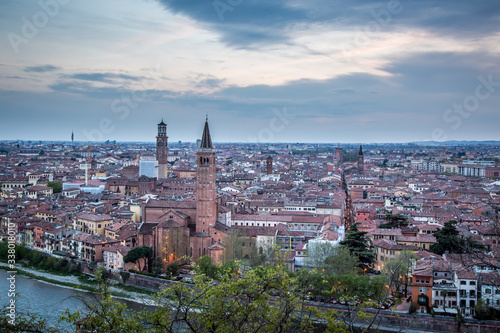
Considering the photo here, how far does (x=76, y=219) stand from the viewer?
25.6m

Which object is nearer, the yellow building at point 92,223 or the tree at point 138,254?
the tree at point 138,254

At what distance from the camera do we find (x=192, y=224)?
71.5ft

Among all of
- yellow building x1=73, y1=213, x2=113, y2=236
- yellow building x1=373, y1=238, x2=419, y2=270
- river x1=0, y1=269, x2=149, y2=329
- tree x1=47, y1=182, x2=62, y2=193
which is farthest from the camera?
tree x1=47, y1=182, x2=62, y2=193

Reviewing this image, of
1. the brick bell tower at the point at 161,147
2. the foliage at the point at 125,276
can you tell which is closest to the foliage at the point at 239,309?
the foliage at the point at 125,276

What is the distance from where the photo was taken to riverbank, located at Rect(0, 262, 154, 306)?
18.5 meters

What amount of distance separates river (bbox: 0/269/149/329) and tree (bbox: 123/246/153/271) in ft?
7.23

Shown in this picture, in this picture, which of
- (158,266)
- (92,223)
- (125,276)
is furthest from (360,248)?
(92,223)

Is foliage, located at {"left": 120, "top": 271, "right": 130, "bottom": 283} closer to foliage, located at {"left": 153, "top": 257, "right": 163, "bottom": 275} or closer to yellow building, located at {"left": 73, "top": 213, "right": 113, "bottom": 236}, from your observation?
foliage, located at {"left": 153, "top": 257, "right": 163, "bottom": 275}

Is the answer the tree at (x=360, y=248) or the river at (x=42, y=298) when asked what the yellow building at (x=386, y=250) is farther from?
the river at (x=42, y=298)

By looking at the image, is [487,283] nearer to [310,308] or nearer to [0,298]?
[310,308]

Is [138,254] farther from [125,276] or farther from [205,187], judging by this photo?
[205,187]

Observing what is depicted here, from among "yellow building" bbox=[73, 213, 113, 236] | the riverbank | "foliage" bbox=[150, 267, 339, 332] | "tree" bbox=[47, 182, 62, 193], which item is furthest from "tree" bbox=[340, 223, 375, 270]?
"tree" bbox=[47, 182, 62, 193]

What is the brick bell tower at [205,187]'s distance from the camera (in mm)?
21109

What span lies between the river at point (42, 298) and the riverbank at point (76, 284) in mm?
223
